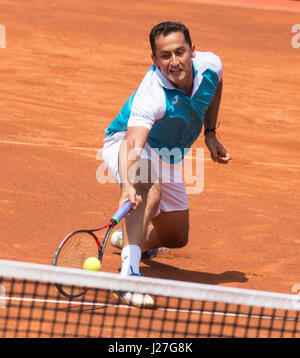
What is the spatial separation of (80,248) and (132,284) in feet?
4.67

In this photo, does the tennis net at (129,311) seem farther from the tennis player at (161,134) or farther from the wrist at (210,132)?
the wrist at (210,132)

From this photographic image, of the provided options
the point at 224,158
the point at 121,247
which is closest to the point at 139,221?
the point at 224,158

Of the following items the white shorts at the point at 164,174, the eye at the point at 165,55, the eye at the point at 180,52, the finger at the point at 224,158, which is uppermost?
the eye at the point at 180,52

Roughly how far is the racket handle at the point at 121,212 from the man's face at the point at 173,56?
35.1 inches

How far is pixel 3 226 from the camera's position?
6480 millimetres

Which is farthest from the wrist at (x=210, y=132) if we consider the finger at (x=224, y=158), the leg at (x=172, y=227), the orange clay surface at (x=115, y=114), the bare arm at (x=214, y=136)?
the orange clay surface at (x=115, y=114)

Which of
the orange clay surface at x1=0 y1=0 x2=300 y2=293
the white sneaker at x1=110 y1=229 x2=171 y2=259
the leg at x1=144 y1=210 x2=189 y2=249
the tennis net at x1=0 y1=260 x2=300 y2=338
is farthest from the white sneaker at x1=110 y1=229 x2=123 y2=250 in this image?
the tennis net at x1=0 y1=260 x2=300 y2=338

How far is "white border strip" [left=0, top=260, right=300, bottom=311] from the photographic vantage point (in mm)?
3787

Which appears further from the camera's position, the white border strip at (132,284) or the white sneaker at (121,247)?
the white sneaker at (121,247)

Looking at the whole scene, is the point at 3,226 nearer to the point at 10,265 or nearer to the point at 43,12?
the point at 10,265

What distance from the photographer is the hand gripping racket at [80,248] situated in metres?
4.85

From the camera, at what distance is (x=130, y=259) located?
5.02 m

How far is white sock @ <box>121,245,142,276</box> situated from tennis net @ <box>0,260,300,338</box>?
0.73 feet
